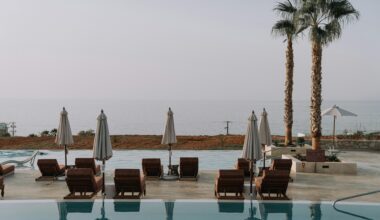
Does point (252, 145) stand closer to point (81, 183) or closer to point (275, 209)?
point (275, 209)

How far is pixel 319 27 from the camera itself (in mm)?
19281

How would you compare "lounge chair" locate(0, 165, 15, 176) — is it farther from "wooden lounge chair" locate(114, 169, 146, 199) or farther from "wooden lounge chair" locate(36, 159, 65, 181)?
"wooden lounge chair" locate(114, 169, 146, 199)

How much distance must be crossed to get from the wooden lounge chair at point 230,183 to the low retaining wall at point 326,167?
16.6ft

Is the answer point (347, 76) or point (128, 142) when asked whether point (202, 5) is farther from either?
point (347, 76)

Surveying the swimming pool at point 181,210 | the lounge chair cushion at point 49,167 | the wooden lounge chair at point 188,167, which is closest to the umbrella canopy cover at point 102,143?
the swimming pool at point 181,210

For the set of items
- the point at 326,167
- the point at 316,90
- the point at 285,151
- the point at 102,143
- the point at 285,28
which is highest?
the point at 285,28

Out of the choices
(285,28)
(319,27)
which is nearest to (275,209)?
(319,27)

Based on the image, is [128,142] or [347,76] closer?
[128,142]

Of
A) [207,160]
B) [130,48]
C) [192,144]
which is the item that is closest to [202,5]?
[192,144]

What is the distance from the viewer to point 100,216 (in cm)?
1195

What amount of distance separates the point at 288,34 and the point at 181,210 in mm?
A: 13174

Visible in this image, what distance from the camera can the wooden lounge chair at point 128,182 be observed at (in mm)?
13047

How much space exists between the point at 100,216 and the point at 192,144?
1452cm

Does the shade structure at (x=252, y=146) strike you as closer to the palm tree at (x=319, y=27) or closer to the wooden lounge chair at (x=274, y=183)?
the wooden lounge chair at (x=274, y=183)
